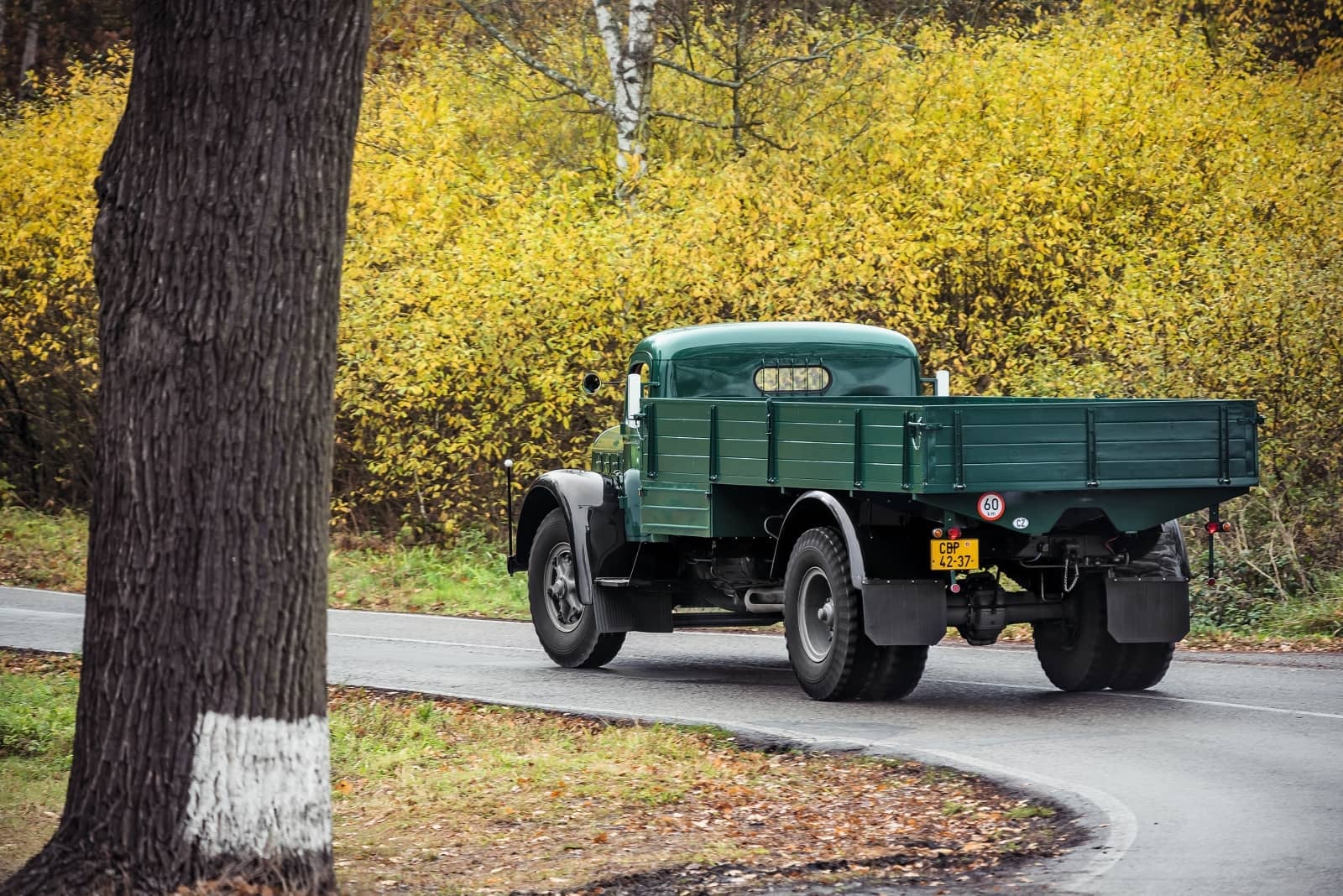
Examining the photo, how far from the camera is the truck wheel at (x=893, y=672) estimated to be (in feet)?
37.8

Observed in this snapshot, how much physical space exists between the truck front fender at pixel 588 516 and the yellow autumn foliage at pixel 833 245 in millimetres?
6004

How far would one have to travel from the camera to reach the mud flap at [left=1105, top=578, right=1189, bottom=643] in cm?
1141

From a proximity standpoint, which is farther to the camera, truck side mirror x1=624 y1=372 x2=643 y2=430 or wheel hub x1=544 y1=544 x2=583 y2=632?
wheel hub x1=544 y1=544 x2=583 y2=632

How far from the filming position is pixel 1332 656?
1370 centimetres

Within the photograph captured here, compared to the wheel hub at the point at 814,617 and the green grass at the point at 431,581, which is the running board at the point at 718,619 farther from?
the green grass at the point at 431,581

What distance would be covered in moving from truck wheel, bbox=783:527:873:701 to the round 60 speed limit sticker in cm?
98

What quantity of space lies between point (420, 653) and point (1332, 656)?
22.8ft

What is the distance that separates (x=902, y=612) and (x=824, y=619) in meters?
0.73

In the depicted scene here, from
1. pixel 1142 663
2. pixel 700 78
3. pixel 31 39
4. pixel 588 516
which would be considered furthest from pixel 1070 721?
pixel 31 39

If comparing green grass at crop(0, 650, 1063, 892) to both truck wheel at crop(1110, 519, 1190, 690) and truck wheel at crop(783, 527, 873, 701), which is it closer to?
truck wheel at crop(783, 527, 873, 701)

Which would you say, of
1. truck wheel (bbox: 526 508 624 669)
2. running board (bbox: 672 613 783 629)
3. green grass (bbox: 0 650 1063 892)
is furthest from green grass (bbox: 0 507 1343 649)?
green grass (bbox: 0 650 1063 892)

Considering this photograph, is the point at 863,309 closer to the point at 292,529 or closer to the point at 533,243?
the point at 533,243

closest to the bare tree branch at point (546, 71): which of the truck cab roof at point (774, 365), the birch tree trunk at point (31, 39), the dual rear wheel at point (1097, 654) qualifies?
the truck cab roof at point (774, 365)

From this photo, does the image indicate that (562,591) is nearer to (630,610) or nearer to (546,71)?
(630,610)
